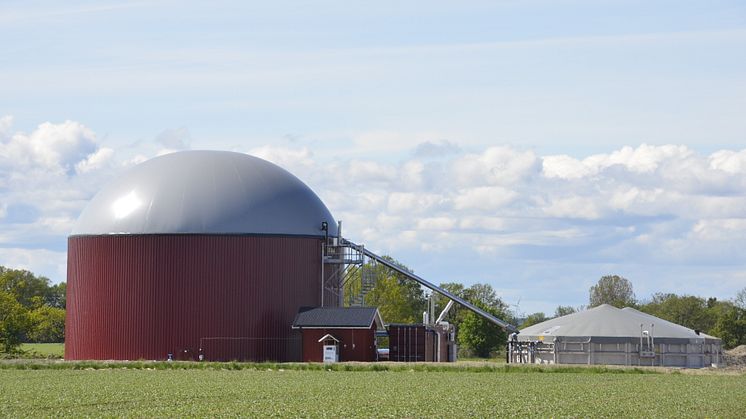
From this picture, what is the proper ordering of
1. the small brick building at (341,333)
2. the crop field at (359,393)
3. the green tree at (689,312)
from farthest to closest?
the green tree at (689,312) → the small brick building at (341,333) → the crop field at (359,393)

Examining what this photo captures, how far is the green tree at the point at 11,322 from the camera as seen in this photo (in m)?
71.4

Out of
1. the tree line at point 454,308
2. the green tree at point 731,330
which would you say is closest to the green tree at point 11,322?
the tree line at point 454,308

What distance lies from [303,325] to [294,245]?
174 inches

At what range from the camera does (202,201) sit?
199 ft

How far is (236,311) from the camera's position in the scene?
60.4 meters

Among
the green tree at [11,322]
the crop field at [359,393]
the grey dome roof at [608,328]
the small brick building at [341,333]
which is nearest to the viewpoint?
the crop field at [359,393]

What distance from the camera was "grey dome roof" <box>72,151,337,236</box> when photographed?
2382 inches

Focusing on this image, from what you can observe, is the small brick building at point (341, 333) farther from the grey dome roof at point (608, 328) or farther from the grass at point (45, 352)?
the grass at point (45, 352)

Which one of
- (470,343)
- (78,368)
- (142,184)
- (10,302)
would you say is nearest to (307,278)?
(142,184)

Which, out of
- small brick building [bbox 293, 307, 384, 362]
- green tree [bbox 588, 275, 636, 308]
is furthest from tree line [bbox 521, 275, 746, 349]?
small brick building [bbox 293, 307, 384, 362]

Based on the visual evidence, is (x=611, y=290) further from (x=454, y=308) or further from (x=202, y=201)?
(x=202, y=201)

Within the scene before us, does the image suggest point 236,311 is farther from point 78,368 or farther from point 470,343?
point 470,343

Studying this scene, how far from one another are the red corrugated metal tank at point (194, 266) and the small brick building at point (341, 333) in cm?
155

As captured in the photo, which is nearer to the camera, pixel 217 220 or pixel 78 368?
pixel 78 368
